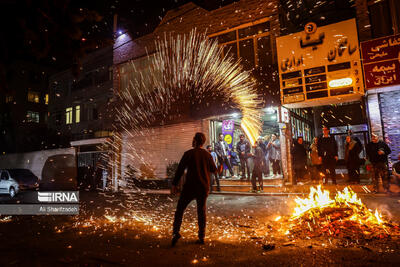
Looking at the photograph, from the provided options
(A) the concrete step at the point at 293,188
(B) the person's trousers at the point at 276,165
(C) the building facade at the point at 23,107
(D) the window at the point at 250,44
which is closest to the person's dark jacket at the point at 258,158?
(A) the concrete step at the point at 293,188

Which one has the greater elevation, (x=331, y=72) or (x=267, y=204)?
(x=331, y=72)

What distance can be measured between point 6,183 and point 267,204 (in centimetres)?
1463

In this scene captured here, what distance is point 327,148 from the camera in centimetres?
966

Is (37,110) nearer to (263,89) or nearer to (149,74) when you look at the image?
(149,74)

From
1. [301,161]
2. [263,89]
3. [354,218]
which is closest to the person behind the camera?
[354,218]

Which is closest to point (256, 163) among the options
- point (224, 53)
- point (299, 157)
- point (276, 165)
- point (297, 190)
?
point (297, 190)

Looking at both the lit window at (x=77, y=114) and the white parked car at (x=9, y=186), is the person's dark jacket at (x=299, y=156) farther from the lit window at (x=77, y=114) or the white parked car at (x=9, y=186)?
the lit window at (x=77, y=114)

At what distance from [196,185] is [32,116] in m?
37.0

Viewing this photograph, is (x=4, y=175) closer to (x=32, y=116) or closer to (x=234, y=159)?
(x=234, y=159)

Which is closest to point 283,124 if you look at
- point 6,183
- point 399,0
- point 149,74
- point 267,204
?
point 267,204

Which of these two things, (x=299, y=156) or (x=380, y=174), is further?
(x=299, y=156)

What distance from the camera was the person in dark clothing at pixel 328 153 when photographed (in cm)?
958

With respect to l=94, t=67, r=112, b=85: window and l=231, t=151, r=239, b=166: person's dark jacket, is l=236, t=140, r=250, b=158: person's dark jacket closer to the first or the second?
l=231, t=151, r=239, b=166: person's dark jacket

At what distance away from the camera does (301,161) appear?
10.7m
